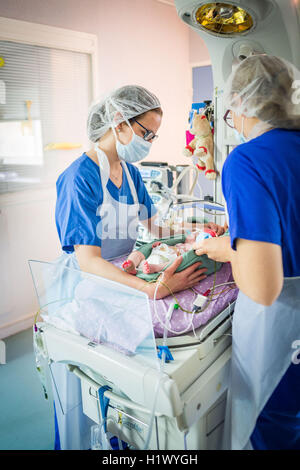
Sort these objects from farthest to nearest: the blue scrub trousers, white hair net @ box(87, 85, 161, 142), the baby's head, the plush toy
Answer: the plush toy
the baby's head
white hair net @ box(87, 85, 161, 142)
the blue scrub trousers

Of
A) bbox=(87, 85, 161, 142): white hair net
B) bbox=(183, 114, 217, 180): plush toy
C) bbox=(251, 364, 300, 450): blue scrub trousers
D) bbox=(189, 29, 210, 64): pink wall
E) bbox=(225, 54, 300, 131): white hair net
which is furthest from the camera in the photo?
bbox=(189, 29, 210, 64): pink wall

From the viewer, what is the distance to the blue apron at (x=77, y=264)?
1.47 m

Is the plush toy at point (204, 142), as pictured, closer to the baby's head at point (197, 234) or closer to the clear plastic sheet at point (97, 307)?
the baby's head at point (197, 234)

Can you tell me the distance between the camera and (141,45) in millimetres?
3801

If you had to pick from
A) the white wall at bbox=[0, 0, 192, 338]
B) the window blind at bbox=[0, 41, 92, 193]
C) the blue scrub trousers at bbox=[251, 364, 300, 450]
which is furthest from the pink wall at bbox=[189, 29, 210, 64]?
the blue scrub trousers at bbox=[251, 364, 300, 450]

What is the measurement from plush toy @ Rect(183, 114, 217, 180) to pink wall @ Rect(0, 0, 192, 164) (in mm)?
1579

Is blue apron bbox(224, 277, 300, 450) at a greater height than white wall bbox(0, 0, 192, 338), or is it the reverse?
white wall bbox(0, 0, 192, 338)

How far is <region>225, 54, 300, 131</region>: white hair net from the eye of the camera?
1.07 meters

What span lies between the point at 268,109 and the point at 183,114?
3662 millimetres

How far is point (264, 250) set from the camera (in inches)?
37.7

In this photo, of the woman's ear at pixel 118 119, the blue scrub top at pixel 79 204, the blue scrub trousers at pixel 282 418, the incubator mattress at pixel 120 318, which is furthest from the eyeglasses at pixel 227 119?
the blue scrub trousers at pixel 282 418

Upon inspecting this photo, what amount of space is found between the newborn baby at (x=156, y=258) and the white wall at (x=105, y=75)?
1.65 metres

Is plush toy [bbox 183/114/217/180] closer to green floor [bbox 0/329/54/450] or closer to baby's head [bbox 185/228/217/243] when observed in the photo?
baby's head [bbox 185/228/217/243]

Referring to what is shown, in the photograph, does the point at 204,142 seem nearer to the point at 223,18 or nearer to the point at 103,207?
the point at 223,18
